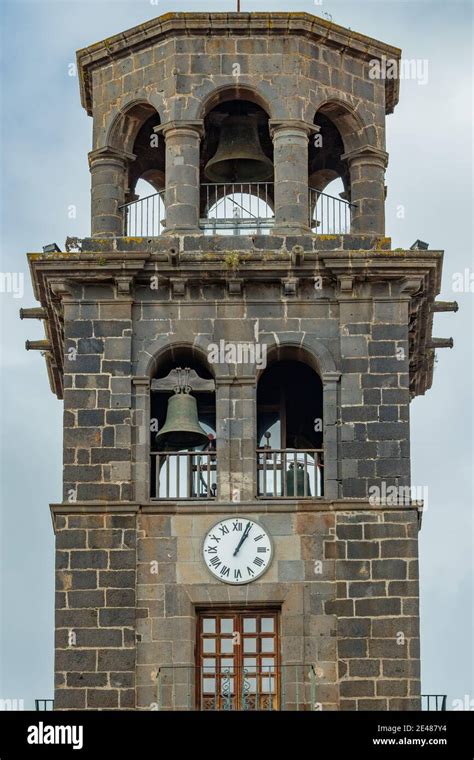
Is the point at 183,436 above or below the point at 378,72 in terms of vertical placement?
below

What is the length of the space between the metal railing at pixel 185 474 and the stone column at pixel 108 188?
14.5 feet

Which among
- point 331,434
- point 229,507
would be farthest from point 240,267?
point 229,507

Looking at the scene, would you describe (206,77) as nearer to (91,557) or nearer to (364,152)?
(364,152)

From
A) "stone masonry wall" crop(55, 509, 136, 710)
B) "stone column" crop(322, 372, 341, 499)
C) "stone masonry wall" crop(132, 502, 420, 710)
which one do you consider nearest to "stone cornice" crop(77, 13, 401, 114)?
"stone column" crop(322, 372, 341, 499)

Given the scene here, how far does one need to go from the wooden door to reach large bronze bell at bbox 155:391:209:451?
125 inches

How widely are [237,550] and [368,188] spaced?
7548 millimetres

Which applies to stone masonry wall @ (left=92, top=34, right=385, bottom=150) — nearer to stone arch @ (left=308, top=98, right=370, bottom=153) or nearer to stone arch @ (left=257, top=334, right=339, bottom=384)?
stone arch @ (left=308, top=98, right=370, bottom=153)

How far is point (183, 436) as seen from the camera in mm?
61156

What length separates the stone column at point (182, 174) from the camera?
2451 inches

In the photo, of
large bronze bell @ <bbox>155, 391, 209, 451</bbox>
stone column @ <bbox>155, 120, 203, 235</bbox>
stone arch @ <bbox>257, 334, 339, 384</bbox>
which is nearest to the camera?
large bronze bell @ <bbox>155, 391, 209, 451</bbox>

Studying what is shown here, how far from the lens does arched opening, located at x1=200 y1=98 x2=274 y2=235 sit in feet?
211

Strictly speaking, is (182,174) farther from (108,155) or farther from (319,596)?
(319,596)
